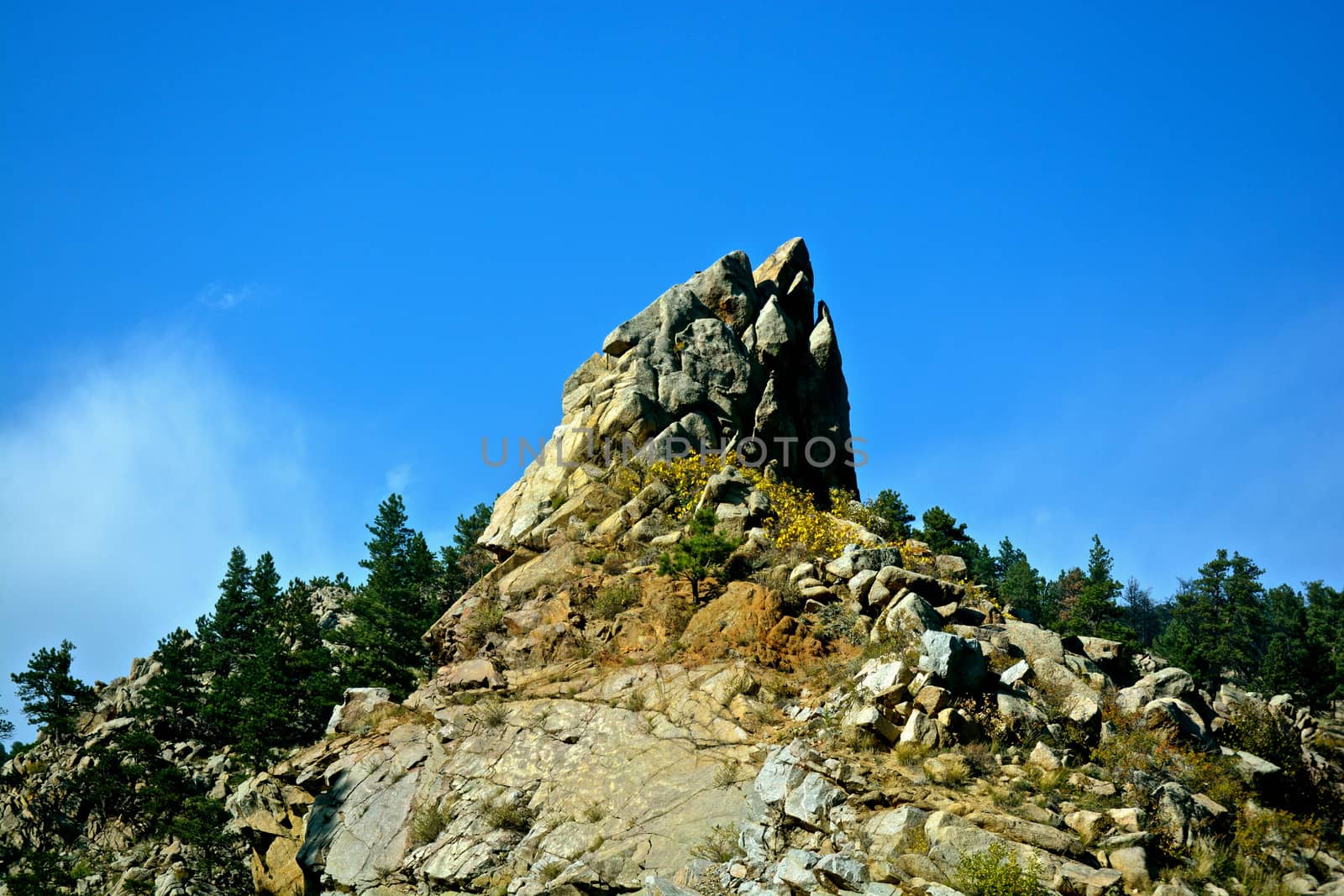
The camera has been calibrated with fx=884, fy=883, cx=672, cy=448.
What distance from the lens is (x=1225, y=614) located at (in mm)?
73812

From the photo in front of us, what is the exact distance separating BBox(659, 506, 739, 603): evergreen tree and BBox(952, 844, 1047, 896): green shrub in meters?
10.2

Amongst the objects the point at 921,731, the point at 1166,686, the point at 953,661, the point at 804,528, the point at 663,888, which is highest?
the point at 804,528

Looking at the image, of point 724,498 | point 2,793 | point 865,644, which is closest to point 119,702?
point 2,793

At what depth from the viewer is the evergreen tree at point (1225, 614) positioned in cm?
6744


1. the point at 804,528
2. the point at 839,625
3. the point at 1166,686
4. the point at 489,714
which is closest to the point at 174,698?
the point at 489,714

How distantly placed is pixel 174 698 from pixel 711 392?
39007mm

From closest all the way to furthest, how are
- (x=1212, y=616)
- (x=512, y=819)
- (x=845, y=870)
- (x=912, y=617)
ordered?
(x=845, y=870) < (x=512, y=819) < (x=912, y=617) < (x=1212, y=616)

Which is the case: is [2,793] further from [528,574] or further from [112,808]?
[528,574]

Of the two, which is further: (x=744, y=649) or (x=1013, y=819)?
(x=744, y=649)

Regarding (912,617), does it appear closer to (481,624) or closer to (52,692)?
(481,624)

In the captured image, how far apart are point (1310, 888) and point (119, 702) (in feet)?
220

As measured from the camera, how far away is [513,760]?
17781mm

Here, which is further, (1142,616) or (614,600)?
(1142,616)

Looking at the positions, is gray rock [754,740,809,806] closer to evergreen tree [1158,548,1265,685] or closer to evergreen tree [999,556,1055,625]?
evergreen tree [999,556,1055,625]
